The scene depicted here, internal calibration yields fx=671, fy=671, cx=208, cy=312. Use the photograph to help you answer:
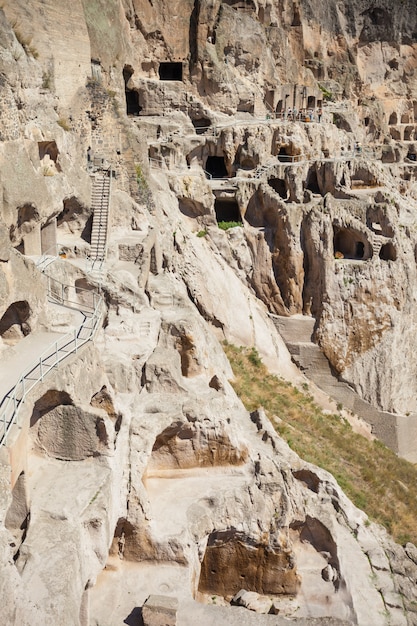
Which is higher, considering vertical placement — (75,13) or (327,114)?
(75,13)

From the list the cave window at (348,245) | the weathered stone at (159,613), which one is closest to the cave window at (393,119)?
the cave window at (348,245)

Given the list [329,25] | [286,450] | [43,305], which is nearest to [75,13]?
[43,305]

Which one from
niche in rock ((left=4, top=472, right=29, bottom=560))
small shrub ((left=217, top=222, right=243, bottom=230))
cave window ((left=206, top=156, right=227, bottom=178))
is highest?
cave window ((left=206, top=156, right=227, bottom=178))

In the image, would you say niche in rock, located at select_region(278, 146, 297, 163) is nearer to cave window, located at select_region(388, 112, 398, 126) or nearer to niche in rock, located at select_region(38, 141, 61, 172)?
niche in rock, located at select_region(38, 141, 61, 172)

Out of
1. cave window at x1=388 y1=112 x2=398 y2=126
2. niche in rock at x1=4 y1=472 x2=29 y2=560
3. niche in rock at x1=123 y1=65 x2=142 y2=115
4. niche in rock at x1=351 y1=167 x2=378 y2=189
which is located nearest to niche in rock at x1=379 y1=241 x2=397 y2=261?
niche in rock at x1=351 y1=167 x2=378 y2=189

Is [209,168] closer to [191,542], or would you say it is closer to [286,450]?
[286,450]

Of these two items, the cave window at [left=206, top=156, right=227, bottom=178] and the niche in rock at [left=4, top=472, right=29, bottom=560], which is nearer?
the niche in rock at [left=4, top=472, right=29, bottom=560]
